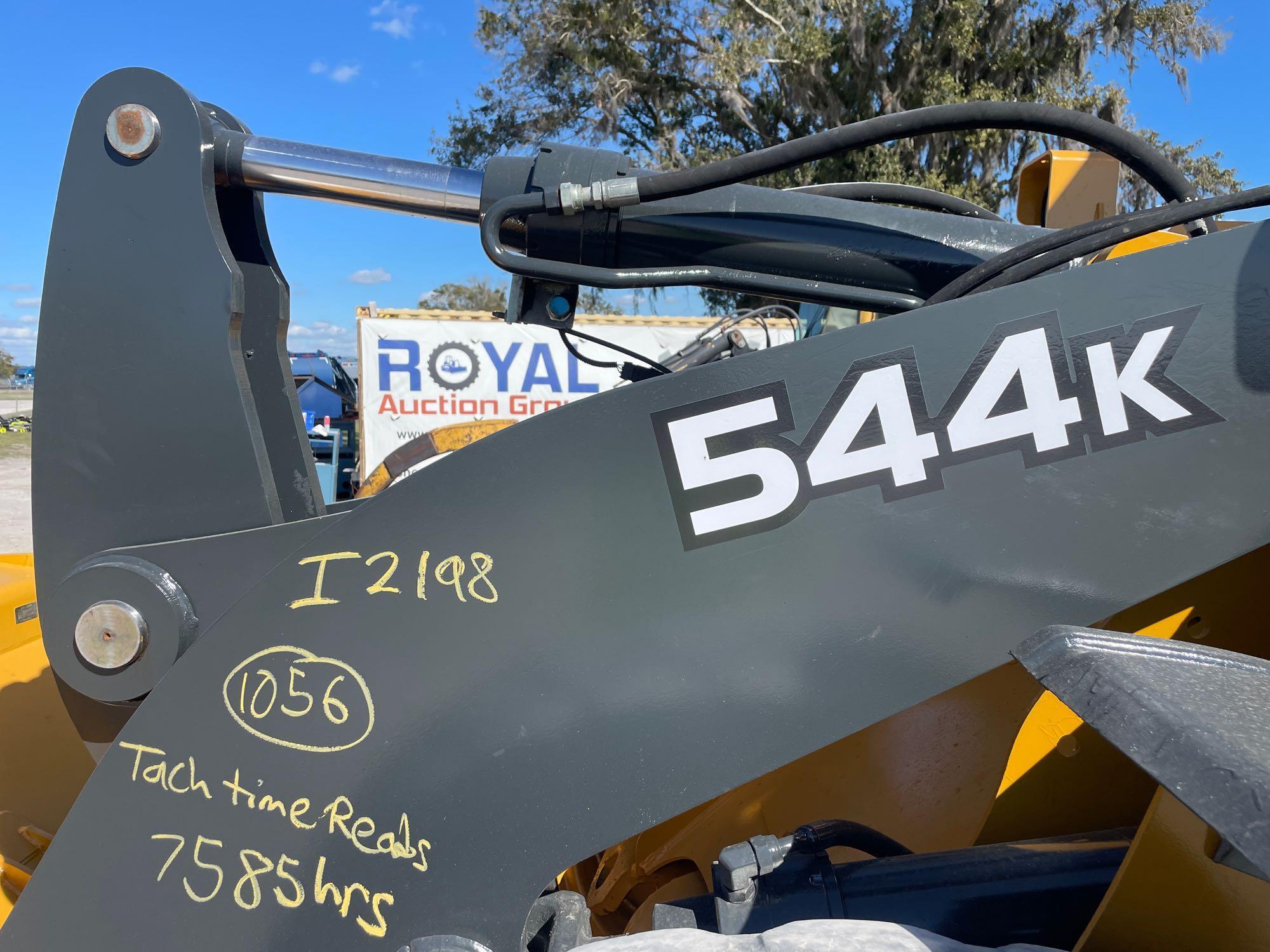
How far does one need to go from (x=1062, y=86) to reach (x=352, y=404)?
1539cm

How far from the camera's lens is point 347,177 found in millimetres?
1348

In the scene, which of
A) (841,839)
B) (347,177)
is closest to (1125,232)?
(841,839)

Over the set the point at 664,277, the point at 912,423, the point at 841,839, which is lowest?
the point at 841,839

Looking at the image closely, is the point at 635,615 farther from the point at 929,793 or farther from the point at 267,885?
the point at 929,793

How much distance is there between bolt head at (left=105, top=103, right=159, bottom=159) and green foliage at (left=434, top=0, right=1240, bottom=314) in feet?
49.5

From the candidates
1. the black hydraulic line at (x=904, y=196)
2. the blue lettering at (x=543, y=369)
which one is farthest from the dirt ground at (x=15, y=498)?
the black hydraulic line at (x=904, y=196)

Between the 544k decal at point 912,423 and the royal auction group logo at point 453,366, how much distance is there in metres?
10.8

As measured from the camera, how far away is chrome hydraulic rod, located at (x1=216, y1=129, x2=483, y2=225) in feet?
4.34

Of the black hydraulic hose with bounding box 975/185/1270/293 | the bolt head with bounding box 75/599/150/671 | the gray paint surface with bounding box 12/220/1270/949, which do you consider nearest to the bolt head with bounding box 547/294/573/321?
the gray paint surface with bounding box 12/220/1270/949

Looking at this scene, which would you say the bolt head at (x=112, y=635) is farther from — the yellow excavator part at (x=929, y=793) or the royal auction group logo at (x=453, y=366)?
the royal auction group logo at (x=453, y=366)

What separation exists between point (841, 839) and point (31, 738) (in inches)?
70.4

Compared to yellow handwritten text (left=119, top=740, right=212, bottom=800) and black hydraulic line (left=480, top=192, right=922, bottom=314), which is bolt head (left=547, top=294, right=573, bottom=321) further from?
yellow handwritten text (left=119, top=740, right=212, bottom=800)

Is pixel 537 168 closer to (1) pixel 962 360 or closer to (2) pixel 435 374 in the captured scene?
(1) pixel 962 360

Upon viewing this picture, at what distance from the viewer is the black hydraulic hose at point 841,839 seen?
1.30 m
